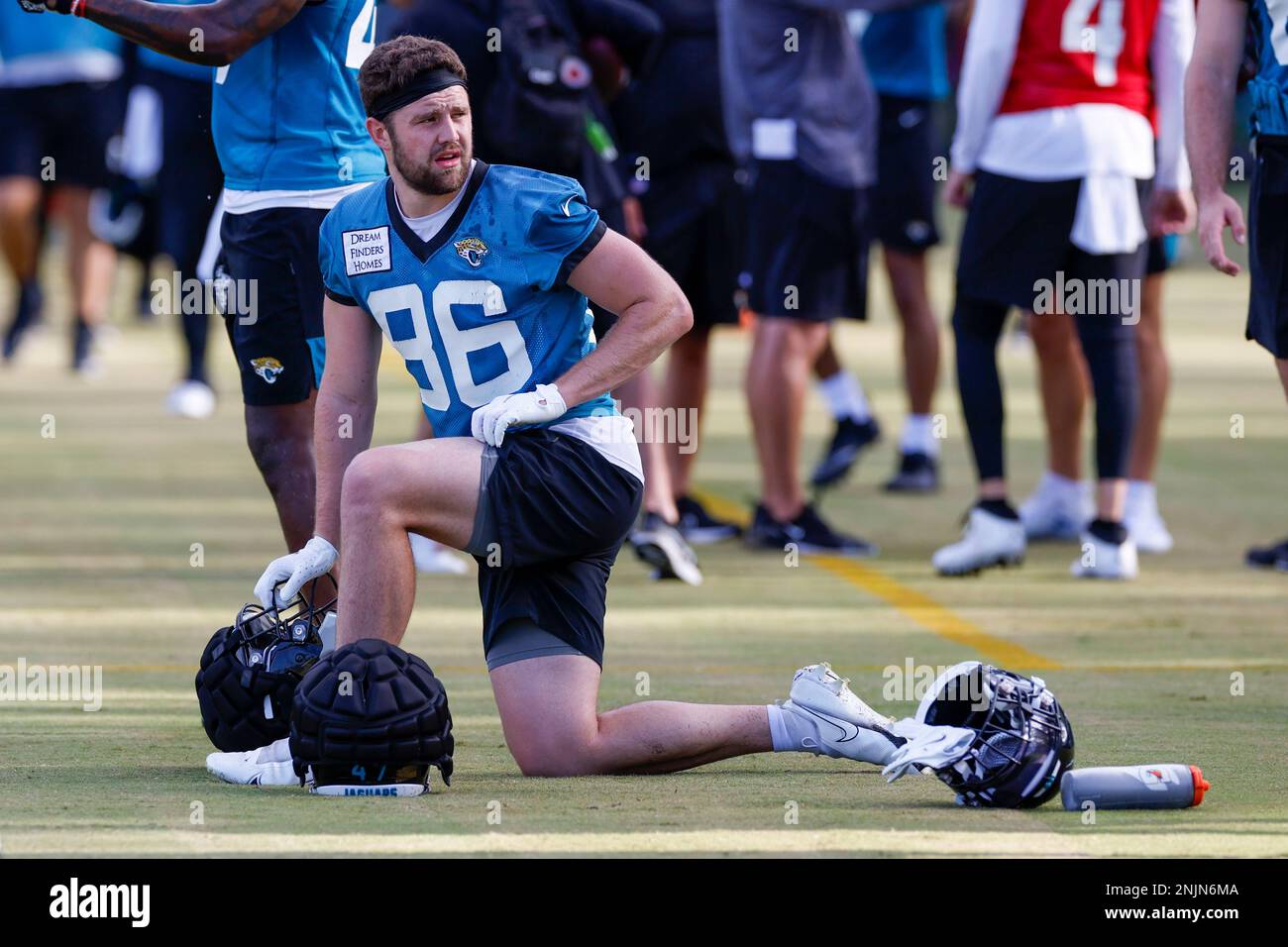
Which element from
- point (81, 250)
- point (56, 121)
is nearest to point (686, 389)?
point (81, 250)

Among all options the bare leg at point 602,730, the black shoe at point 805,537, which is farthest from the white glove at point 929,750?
the black shoe at point 805,537

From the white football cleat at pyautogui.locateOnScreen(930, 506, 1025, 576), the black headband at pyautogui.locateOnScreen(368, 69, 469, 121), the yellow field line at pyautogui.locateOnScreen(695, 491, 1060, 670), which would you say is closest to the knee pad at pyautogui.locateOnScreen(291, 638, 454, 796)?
the black headband at pyautogui.locateOnScreen(368, 69, 469, 121)

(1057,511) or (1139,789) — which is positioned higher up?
(1057,511)

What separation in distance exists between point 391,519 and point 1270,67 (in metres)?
2.64

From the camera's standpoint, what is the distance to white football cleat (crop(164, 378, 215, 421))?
12984 millimetres

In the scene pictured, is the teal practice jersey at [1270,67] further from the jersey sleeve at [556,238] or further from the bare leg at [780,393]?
the bare leg at [780,393]

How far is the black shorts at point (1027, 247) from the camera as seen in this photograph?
25.8 feet

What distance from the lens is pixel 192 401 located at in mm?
13023

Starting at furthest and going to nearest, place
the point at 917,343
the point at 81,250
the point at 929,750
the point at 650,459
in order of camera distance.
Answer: the point at 81,250
the point at 917,343
the point at 650,459
the point at 929,750

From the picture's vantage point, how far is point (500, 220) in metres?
4.96

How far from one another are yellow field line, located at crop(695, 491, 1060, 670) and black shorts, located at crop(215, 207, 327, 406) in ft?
7.40

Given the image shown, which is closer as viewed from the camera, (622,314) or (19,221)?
(622,314)

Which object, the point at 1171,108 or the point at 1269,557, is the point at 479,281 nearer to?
the point at 1171,108
